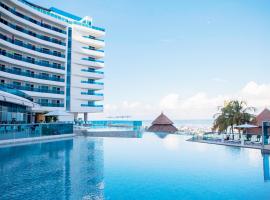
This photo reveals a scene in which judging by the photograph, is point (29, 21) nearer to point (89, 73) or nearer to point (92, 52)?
point (92, 52)

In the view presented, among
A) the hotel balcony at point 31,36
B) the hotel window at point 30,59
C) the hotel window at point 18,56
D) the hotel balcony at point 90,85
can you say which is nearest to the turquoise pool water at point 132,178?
the hotel window at point 18,56

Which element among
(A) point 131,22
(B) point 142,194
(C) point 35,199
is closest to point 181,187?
(B) point 142,194

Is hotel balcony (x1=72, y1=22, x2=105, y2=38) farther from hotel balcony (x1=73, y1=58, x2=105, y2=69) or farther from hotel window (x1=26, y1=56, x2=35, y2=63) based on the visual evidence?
hotel window (x1=26, y1=56, x2=35, y2=63)

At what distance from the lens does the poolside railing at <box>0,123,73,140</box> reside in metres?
18.9

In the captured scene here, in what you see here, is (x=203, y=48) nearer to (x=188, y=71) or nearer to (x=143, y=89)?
(x=188, y=71)

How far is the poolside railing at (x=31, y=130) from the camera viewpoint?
18.9 metres

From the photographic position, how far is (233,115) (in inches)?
998

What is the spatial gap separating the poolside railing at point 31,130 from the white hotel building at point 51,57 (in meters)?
9.57

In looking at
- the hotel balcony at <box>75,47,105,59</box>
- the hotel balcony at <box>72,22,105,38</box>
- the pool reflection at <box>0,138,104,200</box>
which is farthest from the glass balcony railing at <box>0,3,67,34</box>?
the pool reflection at <box>0,138,104,200</box>

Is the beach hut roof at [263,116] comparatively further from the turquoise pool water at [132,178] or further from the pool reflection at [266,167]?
the turquoise pool water at [132,178]

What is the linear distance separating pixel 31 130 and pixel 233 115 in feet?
66.9

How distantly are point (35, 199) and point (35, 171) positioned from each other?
157 inches

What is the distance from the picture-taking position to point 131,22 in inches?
1681

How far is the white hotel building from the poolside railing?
377 inches
